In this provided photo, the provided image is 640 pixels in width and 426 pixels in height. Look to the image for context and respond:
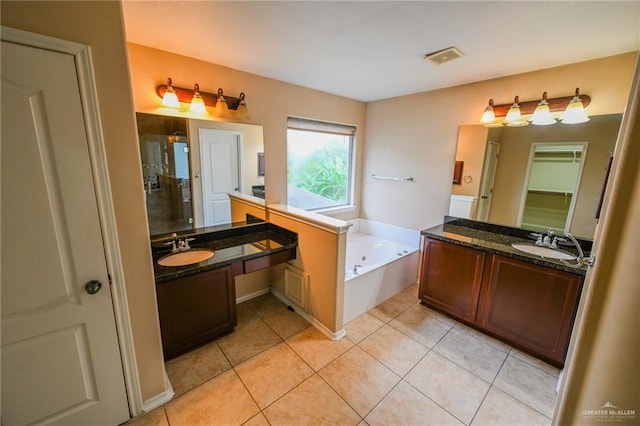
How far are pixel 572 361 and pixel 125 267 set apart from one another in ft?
6.69

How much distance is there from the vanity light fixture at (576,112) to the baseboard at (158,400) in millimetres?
3579

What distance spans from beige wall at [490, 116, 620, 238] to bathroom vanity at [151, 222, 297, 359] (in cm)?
218

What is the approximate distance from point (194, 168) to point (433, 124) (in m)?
2.67

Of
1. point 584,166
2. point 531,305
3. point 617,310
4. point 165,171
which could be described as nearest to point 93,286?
point 165,171

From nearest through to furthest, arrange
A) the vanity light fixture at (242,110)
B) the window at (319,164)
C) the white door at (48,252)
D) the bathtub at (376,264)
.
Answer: the white door at (48,252) → the vanity light fixture at (242,110) → the bathtub at (376,264) → the window at (319,164)

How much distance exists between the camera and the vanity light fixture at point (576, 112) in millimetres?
1939

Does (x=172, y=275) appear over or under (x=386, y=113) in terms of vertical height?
under

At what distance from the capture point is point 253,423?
4.84 ft

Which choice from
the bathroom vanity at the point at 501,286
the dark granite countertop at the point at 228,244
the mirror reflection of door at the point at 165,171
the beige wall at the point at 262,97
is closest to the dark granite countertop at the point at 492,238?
the bathroom vanity at the point at 501,286

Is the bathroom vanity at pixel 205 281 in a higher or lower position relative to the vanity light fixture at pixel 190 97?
lower

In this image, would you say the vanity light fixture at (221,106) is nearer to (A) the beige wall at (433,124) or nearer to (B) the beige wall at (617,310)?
(A) the beige wall at (433,124)

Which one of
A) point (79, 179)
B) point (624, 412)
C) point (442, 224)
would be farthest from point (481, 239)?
point (79, 179)

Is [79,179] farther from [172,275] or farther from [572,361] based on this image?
[572,361]

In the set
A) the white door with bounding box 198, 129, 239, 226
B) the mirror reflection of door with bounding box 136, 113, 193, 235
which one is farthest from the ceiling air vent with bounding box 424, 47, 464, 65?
the mirror reflection of door with bounding box 136, 113, 193, 235
